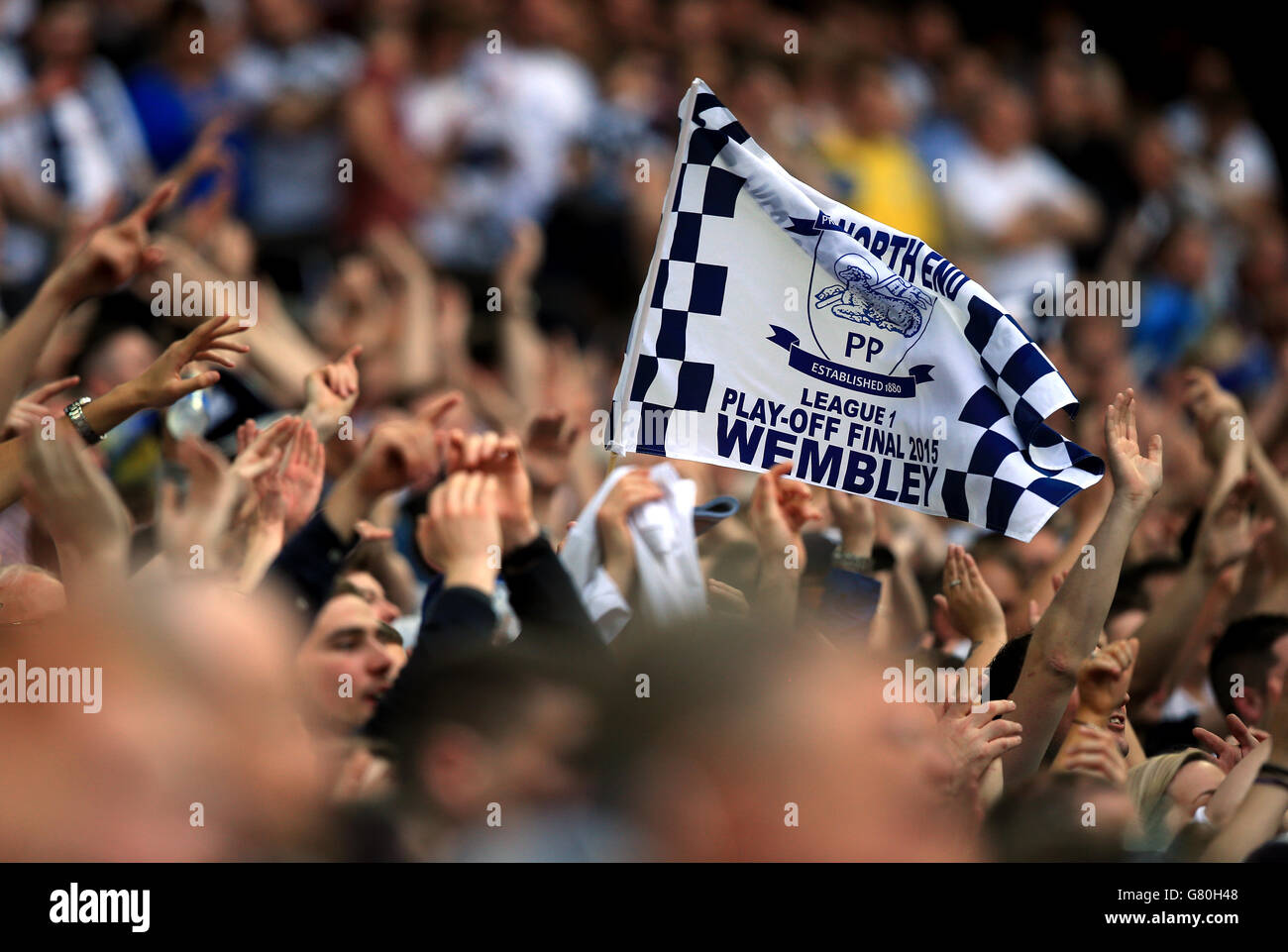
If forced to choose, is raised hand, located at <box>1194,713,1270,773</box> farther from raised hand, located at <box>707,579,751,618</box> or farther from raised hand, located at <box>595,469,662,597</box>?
raised hand, located at <box>595,469,662,597</box>

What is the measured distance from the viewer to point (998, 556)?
5.36 m

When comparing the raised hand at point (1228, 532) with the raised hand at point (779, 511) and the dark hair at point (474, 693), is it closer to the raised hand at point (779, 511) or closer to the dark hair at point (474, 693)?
the raised hand at point (779, 511)

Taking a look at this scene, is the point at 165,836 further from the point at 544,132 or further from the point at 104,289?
the point at 544,132

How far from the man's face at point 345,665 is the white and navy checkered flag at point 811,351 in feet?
2.91

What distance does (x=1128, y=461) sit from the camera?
3.75m

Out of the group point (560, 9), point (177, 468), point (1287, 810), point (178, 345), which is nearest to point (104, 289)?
point (178, 345)

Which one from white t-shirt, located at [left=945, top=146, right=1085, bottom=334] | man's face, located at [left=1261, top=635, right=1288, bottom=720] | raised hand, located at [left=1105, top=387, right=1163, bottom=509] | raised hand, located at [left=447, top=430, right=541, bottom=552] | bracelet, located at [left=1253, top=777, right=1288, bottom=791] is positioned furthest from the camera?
white t-shirt, located at [left=945, top=146, right=1085, bottom=334]

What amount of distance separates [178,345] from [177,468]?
4.14 ft

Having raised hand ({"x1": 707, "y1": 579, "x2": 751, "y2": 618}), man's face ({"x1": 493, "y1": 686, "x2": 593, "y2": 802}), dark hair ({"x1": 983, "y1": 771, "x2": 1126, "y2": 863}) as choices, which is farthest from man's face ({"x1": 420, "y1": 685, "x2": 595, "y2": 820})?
raised hand ({"x1": 707, "y1": 579, "x2": 751, "y2": 618})

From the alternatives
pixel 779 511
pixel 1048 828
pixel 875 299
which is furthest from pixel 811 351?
pixel 1048 828

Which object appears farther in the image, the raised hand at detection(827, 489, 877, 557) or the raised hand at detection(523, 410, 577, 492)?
the raised hand at detection(523, 410, 577, 492)

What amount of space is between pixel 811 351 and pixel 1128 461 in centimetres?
90

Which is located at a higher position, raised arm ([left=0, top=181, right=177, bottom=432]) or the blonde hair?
raised arm ([left=0, top=181, right=177, bottom=432])

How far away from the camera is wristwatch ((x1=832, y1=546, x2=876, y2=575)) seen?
4434 mm
